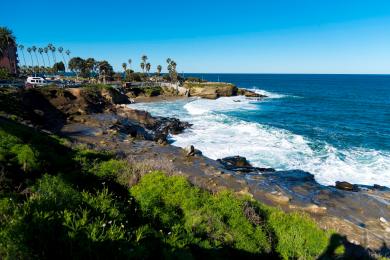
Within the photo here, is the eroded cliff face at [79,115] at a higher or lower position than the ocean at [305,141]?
higher

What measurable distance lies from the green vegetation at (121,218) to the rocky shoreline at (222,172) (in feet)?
10.5

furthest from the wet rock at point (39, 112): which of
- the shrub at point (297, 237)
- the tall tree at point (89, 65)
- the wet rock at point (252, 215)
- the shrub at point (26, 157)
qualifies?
the tall tree at point (89, 65)

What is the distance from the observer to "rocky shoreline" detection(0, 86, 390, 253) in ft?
53.4

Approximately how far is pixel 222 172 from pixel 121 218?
1526 cm

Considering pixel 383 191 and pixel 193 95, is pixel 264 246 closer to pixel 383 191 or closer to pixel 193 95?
pixel 383 191

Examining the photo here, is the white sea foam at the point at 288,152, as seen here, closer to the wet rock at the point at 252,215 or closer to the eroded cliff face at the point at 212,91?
the wet rock at the point at 252,215

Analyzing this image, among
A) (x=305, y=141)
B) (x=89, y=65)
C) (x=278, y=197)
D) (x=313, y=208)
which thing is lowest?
(x=305, y=141)

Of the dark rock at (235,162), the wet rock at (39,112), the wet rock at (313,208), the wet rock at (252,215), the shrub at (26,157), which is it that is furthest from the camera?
the wet rock at (39,112)

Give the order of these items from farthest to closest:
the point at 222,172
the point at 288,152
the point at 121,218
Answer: the point at 288,152
the point at 222,172
the point at 121,218

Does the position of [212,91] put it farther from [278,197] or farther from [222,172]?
[278,197]

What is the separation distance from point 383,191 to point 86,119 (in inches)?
1317

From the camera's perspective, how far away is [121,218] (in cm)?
805

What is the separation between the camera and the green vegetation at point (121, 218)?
636 centimetres

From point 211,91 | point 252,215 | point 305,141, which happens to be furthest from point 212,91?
point 252,215
